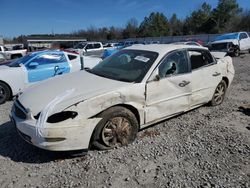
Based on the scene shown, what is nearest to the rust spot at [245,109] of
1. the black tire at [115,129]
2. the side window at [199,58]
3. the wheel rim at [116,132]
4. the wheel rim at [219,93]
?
the wheel rim at [219,93]

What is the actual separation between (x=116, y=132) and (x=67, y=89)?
1019 mm

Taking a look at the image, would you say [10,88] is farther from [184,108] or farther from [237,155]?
[237,155]

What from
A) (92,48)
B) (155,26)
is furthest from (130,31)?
(92,48)

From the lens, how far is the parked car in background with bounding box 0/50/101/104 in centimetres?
621

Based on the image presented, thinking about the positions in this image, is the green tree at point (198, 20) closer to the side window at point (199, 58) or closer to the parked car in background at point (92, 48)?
the parked car in background at point (92, 48)

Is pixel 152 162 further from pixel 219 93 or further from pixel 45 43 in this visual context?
pixel 45 43

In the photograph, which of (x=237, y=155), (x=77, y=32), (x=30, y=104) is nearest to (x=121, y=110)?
(x=30, y=104)

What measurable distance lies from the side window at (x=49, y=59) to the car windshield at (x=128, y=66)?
3139 millimetres

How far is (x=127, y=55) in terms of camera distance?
4.48 meters

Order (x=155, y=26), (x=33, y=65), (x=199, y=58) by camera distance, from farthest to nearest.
Result: (x=155, y=26)
(x=33, y=65)
(x=199, y=58)

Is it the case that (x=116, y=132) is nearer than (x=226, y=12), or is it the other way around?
(x=116, y=132)

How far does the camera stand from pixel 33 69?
6.66 meters

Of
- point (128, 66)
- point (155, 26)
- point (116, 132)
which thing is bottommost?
point (116, 132)

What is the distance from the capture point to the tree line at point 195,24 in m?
50.6
